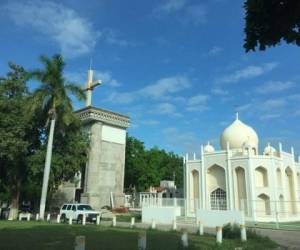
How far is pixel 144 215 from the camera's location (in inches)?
1391

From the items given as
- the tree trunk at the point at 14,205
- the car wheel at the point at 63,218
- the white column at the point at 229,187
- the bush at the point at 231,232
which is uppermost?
the white column at the point at 229,187

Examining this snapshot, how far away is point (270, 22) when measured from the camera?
26.9 feet

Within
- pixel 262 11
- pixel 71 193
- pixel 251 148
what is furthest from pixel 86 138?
pixel 262 11

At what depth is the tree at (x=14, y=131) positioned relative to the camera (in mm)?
31297

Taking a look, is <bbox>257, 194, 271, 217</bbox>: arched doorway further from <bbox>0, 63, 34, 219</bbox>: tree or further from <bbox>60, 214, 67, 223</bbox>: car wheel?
<bbox>0, 63, 34, 219</bbox>: tree

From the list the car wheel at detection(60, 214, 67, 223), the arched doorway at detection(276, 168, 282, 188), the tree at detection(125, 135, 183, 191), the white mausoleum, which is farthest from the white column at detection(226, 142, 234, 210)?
the tree at detection(125, 135, 183, 191)

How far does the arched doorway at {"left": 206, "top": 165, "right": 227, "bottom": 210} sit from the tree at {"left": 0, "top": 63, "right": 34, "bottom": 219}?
811 inches

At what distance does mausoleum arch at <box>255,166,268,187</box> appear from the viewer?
3956 centimetres

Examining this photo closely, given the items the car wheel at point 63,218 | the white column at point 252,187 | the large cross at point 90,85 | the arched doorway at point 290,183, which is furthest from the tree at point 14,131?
the arched doorway at point 290,183

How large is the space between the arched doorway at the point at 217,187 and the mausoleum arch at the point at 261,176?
3.66m

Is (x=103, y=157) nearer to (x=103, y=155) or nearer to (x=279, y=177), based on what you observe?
(x=103, y=155)

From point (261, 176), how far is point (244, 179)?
2.22 m

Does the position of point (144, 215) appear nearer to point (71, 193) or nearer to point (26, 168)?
point (26, 168)

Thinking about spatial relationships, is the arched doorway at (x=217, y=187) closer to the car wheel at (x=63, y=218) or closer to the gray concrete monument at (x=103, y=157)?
the gray concrete monument at (x=103, y=157)
